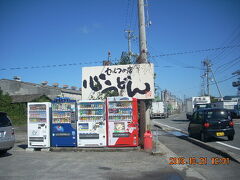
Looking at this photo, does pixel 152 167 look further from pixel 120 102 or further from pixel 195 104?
pixel 195 104

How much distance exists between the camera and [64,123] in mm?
11273

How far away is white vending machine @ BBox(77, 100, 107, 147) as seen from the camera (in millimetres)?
11062

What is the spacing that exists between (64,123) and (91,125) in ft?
4.09

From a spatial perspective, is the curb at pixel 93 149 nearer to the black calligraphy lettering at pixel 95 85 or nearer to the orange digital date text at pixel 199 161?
the orange digital date text at pixel 199 161

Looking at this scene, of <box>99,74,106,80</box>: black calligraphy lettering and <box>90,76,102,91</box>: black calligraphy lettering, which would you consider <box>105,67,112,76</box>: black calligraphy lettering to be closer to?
<box>99,74,106,80</box>: black calligraphy lettering

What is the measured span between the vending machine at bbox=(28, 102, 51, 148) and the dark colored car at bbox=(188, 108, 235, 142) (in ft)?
26.5

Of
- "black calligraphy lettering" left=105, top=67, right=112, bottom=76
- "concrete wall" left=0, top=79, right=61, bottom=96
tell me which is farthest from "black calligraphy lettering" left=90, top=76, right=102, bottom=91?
"concrete wall" left=0, top=79, right=61, bottom=96

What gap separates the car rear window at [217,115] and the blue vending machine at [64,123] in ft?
23.9

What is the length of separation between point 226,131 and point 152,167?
7111mm

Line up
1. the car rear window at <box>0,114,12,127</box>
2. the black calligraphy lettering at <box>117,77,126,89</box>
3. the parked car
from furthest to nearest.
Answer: the black calligraphy lettering at <box>117,77,126,89</box>
the car rear window at <box>0,114,12,127</box>
the parked car

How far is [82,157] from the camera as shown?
31.6 ft

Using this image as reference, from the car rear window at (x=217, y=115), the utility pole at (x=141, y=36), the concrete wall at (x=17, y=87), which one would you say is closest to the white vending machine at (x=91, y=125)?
the utility pole at (x=141, y=36)

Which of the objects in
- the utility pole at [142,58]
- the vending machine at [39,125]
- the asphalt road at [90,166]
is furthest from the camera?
the utility pole at [142,58]

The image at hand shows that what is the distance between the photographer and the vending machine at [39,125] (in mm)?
11430
